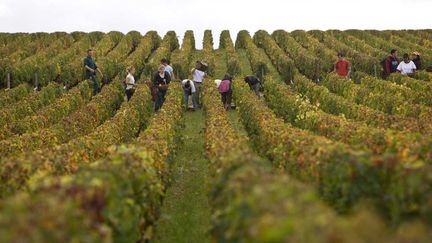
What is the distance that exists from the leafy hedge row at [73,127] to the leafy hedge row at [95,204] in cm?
362

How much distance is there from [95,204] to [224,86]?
66.2 ft

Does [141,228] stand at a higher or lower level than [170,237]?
higher

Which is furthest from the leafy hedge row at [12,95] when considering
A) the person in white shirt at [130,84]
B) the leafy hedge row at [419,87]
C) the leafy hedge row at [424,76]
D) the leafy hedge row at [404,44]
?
the leafy hedge row at [404,44]

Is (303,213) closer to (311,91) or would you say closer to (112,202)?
(112,202)

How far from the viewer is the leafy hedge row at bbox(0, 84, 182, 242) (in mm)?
6559

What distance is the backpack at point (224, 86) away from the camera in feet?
91.9

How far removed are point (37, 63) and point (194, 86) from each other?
1355 cm

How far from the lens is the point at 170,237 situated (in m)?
13.5

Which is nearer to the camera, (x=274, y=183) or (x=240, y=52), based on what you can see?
(x=274, y=183)

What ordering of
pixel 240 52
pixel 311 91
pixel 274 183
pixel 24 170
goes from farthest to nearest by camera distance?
pixel 240 52
pixel 311 91
pixel 24 170
pixel 274 183

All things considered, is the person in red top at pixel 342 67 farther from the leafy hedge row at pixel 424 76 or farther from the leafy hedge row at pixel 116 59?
the leafy hedge row at pixel 116 59

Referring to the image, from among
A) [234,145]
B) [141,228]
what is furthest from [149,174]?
[234,145]

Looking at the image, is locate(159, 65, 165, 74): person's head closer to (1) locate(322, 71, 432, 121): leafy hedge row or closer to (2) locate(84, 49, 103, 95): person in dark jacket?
(2) locate(84, 49, 103, 95): person in dark jacket

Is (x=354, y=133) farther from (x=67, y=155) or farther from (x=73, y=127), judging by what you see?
(x=73, y=127)
